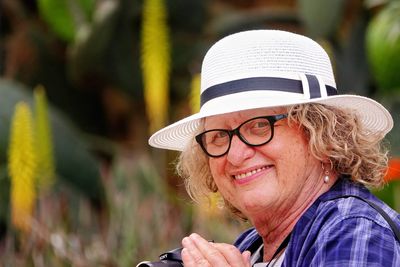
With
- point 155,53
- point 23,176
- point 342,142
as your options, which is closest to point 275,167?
point 342,142

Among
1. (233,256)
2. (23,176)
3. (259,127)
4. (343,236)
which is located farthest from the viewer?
(23,176)

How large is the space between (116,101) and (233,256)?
268 inches

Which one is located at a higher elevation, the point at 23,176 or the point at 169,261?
the point at 23,176

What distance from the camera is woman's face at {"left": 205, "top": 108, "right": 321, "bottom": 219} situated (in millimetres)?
2490

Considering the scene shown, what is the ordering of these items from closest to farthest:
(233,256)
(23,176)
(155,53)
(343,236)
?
(343,236) < (233,256) < (23,176) < (155,53)

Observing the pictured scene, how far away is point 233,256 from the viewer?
2.39 meters

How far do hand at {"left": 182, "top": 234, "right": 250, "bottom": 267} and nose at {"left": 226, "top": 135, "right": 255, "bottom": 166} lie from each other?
0.70 feet

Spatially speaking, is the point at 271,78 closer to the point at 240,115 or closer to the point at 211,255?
the point at 240,115

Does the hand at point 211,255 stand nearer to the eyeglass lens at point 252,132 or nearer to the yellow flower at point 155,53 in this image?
the eyeglass lens at point 252,132

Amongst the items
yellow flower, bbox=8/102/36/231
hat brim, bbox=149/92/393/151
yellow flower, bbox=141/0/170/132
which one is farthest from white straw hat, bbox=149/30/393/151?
yellow flower, bbox=141/0/170/132

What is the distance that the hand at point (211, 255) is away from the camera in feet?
7.83

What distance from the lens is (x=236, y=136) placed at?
249 centimetres

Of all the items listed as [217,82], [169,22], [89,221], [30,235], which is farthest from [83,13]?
[217,82]

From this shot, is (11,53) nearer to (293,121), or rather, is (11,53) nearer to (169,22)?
(169,22)
